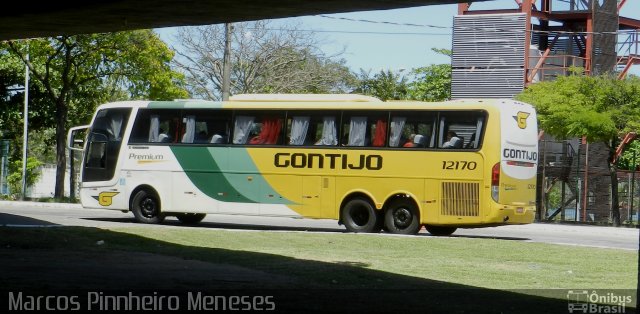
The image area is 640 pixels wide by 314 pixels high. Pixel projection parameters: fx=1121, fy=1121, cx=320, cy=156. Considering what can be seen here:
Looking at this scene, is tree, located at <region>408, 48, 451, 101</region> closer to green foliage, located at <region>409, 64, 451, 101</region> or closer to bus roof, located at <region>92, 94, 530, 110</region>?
green foliage, located at <region>409, 64, 451, 101</region>

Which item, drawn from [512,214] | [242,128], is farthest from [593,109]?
[242,128]

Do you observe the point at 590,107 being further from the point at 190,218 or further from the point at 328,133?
the point at 190,218

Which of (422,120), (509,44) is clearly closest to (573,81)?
(509,44)

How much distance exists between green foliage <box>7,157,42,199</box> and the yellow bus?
77.1ft

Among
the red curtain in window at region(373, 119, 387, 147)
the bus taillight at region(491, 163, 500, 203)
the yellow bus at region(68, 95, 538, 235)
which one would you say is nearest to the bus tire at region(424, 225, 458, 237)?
the yellow bus at region(68, 95, 538, 235)

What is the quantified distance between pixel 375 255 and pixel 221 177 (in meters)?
10.3

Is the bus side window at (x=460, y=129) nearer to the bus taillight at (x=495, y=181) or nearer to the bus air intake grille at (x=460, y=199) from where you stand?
the bus taillight at (x=495, y=181)

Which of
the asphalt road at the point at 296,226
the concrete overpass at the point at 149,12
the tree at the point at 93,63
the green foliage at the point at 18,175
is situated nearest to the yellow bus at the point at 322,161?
the asphalt road at the point at 296,226

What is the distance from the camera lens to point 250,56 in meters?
61.3

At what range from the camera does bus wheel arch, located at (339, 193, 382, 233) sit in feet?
87.0

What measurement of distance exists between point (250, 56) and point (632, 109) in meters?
28.2

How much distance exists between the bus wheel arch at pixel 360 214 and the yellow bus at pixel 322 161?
3 cm

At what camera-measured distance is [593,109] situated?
3791 cm

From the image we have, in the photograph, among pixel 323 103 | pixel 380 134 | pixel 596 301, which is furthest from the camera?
pixel 323 103
